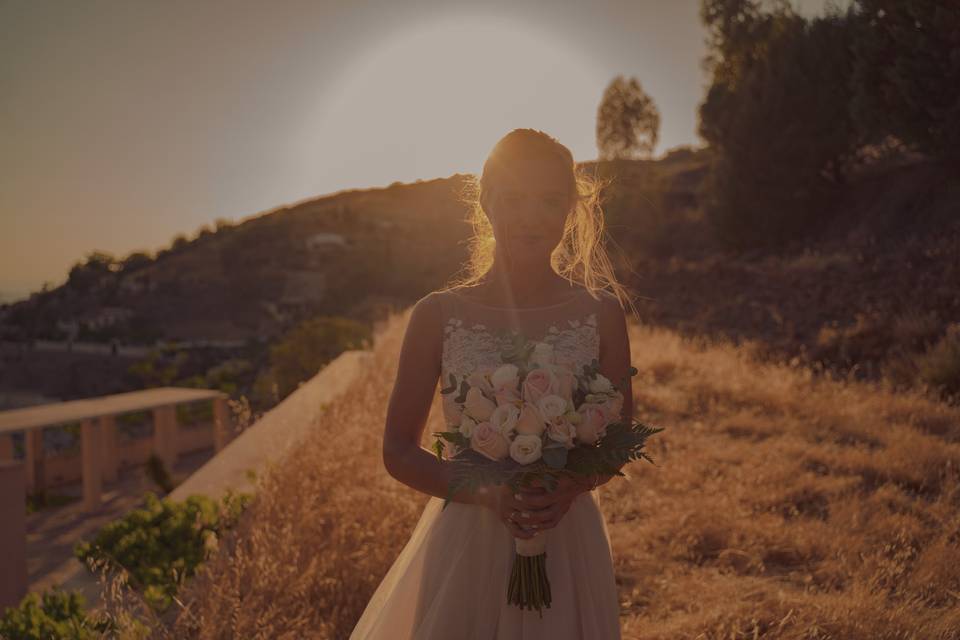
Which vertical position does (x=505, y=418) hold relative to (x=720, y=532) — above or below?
above

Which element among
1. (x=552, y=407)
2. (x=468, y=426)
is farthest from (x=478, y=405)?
(x=552, y=407)

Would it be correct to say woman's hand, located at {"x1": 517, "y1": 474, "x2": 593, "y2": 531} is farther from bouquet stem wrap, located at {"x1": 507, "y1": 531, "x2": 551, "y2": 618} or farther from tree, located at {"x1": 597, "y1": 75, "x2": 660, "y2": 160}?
tree, located at {"x1": 597, "y1": 75, "x2": 660, "y2": 160}

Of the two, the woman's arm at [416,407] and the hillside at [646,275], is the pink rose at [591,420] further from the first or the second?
the hillside at [646,275]

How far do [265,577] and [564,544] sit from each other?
1777mm

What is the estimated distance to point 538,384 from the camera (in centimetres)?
161

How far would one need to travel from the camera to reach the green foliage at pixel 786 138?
66.2 feet

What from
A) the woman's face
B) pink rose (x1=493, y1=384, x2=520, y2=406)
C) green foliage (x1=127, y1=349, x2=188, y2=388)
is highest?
the woman's face

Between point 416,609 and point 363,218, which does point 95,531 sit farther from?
point 363,218

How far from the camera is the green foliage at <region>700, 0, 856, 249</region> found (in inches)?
795

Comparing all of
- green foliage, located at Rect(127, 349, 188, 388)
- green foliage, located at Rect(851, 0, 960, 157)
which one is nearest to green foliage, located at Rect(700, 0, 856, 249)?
green foliage, located at Rect(851, 0, 960, 157)

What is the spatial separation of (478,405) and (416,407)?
0.49 m

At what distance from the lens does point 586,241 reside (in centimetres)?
263

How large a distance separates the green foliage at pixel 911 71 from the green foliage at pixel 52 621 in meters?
17.0

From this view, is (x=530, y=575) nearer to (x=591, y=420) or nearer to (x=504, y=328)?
(x=591, y=420)
